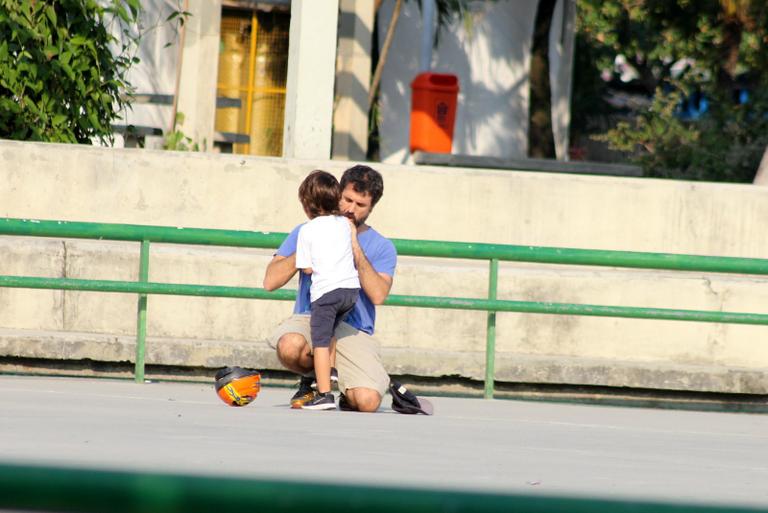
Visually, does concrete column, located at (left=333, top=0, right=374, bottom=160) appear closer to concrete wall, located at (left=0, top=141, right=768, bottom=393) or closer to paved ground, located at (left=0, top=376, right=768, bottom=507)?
concrete wall, located at (left=0, top=141, right=768, bottom=393)

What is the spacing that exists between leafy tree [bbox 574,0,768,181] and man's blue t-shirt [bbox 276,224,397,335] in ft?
24.8

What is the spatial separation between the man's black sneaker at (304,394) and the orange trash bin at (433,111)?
12.6m

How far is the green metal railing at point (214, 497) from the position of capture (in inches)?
72.5

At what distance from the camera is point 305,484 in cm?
194

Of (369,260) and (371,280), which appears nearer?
(371,280)

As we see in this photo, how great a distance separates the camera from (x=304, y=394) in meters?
6.37

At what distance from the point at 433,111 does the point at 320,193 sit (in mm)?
13002

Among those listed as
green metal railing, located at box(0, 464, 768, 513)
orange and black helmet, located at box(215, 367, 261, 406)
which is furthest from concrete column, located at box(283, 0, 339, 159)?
green metal railing, located at box(0, 464, 768, 513)

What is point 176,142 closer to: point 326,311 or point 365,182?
point 365,182

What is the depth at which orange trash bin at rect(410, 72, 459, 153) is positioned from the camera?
18750 mm

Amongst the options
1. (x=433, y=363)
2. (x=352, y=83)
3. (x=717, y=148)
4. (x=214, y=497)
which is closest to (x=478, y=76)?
(x=717, y=148)

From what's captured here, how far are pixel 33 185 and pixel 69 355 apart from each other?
1569mm

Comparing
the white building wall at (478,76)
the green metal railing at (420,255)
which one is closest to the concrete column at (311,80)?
the green metal railing at (420,255)

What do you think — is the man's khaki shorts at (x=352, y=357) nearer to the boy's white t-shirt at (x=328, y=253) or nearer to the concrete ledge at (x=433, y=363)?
the boy's white t-shirt at (x=328, y=253)
